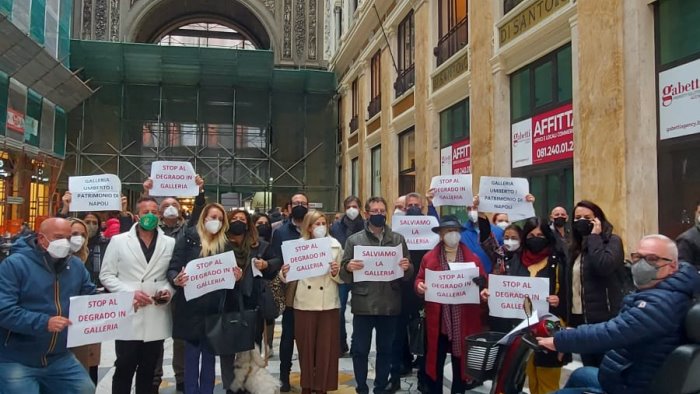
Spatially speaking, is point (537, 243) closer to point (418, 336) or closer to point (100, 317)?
point (418, 336)

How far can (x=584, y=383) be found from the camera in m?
3.60

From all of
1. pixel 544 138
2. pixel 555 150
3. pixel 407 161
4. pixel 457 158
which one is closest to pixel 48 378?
pixel 555 150

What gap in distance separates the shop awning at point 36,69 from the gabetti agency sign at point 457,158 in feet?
42.8

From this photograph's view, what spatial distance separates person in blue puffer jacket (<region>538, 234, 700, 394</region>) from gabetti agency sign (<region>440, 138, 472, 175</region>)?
33.6 ft

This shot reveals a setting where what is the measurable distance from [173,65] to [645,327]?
27632 millimetres

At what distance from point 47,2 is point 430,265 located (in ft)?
73.4

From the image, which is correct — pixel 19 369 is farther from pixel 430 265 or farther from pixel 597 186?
pixel 597 186

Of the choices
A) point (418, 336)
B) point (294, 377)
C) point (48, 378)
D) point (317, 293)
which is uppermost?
point (317, 293)

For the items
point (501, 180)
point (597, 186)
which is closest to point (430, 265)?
point (501, 180)

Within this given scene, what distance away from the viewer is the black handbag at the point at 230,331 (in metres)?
4.88

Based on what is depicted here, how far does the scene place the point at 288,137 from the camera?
29.4 meters

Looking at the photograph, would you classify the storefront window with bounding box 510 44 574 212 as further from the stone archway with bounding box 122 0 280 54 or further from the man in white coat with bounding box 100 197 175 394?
the stone archway with bounding box 122 0 280 54

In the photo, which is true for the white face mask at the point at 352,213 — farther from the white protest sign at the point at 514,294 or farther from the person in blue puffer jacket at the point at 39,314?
the person in blue puffer jacket at the point at 39,314

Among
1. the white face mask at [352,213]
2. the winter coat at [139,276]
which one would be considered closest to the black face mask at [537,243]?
the white face mask at [352,213]
